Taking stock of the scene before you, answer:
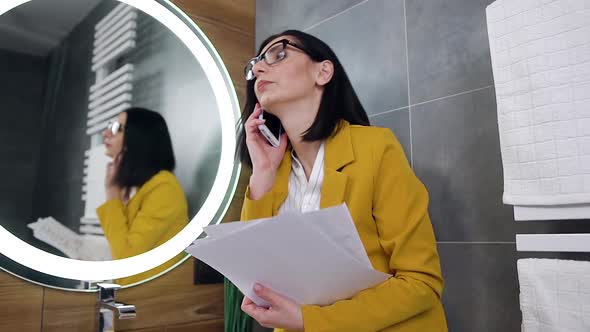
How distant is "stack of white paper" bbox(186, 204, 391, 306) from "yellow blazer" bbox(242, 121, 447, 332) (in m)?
0.03

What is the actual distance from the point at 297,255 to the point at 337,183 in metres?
0.24

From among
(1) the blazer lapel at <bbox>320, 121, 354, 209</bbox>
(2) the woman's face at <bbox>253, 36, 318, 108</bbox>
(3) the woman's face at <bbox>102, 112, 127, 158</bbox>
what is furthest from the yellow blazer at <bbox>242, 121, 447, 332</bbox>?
(3) the woman's face at <bbox>102, 112, 127, 158</bbox>

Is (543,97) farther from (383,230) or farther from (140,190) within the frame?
(140,190)

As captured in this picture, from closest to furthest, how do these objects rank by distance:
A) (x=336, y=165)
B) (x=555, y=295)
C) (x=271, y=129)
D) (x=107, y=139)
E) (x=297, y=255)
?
(x=297, y=255), (x=555, y=295), (x=336, y=165), (x=271, y=129), (x=107, y=139)

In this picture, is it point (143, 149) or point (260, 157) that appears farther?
point (143, 149)

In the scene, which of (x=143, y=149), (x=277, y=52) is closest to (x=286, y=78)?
(x=277, y=52)

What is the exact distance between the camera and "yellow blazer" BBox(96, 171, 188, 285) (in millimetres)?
1279

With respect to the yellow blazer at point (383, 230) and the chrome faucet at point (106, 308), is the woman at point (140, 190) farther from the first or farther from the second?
the yellow blazer at point (383, 230)

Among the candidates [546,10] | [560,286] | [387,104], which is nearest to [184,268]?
[387,104]

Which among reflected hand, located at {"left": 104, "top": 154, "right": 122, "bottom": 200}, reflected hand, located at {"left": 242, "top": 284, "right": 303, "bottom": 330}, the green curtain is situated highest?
reflected hand, located at {"left": 104, "top": 154, "right": 122, "bottom": 200}

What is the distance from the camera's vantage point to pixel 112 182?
1.31 metres

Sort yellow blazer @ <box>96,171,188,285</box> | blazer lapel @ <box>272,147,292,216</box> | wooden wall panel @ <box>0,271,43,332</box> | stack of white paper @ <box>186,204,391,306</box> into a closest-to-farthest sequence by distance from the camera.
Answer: stack of white paper @ <box>186,204,391,306</box> < blazer lapel @ <box>272,147,292,216</box> < wooden wall panel @ <box>0,271,43,332</box> < yellow blazer @ <box>96,171,188,285</box>

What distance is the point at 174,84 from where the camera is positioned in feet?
4.77

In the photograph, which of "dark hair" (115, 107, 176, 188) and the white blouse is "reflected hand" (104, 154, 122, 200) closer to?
"dark hair" (115, 107, 176, 188)
